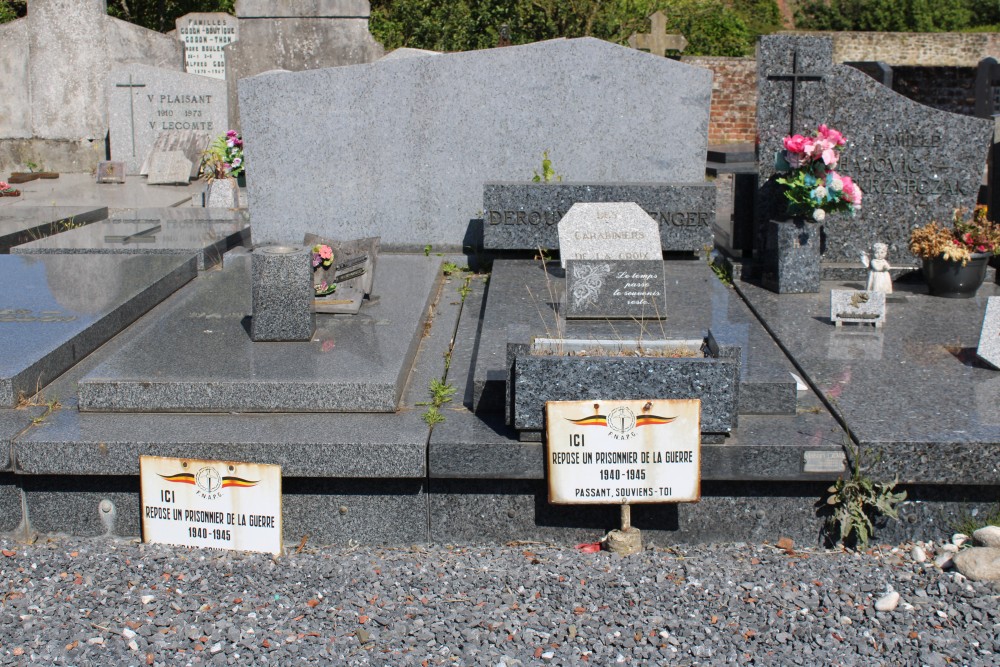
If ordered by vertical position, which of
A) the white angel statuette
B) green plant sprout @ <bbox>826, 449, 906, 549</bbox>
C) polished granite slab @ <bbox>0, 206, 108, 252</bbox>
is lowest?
green plant sprout @ <bbox>826, 449, 906, 549</bbox>

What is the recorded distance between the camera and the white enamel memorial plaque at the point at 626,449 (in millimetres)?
3844

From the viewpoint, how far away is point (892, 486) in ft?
12.9

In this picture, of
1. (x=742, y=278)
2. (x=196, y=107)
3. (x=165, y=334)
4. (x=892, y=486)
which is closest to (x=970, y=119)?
(x=742, y=278)

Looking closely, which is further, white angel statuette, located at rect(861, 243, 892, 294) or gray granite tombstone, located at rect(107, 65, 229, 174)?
gray granite tombstone, located at rect(107, 65, 229, 174)

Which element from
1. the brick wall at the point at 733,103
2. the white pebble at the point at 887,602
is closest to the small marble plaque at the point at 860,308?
the white pebble at the point at 887,602

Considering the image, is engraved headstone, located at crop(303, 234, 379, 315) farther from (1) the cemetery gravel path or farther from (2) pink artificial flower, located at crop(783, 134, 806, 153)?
(2) pink artificial flower, located at crop(783, 134, 806, 153)

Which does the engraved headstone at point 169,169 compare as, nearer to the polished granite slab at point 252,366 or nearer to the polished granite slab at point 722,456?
the polished granite slab at point 252,366

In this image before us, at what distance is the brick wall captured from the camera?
18219mm

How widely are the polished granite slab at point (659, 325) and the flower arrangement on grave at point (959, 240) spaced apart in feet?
3.98

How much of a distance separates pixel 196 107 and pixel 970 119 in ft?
32.9

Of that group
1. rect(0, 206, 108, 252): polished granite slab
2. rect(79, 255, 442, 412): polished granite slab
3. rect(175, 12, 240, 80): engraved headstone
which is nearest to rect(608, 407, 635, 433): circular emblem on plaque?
rect(79, 255, 442, 412): polished granite slab

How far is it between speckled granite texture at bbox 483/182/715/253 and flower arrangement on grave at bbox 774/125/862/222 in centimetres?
66

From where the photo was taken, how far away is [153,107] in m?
13.9

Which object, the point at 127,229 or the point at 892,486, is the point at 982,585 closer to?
the point at 892,486
